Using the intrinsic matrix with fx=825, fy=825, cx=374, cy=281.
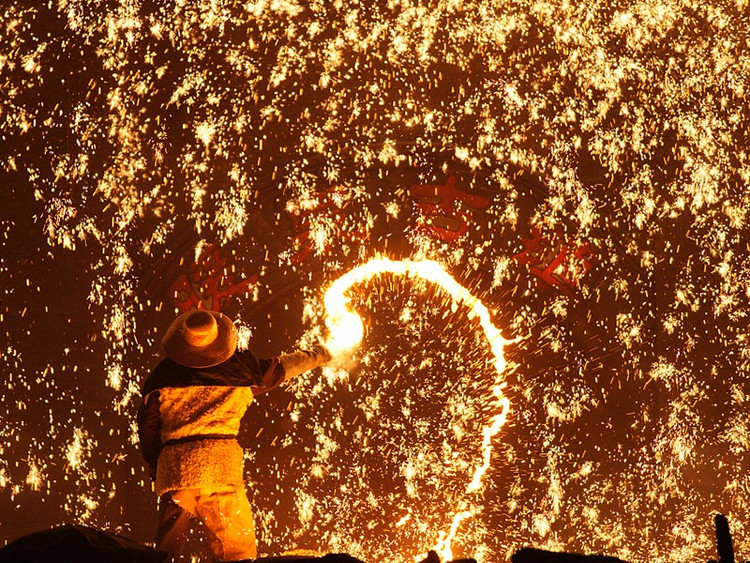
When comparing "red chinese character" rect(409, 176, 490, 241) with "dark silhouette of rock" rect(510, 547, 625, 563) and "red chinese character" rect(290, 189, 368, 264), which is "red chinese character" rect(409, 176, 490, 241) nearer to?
"red chinese character" rect(290, 189, 368, 264)

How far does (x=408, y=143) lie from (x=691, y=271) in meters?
1.52

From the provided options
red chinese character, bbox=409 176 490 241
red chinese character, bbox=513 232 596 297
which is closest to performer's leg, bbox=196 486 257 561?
red chinese character, bbox=409 176 490 241

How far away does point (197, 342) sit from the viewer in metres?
2.73

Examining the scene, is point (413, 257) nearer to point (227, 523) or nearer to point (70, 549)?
point (227, 523)

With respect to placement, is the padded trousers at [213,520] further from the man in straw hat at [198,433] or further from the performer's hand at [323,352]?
the performer's hand at [323,352]

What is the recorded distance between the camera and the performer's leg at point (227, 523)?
275 cm

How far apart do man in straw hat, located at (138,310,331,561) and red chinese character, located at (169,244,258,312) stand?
120cm

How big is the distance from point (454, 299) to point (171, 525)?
185 cm

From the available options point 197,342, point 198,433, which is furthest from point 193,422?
point 197,342

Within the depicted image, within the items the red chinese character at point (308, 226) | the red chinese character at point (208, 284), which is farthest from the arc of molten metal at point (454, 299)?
the red chinese character at point (208, 284)

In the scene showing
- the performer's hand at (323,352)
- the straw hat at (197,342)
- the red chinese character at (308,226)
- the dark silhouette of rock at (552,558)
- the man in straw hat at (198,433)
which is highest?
the red chinese character at (308,226)

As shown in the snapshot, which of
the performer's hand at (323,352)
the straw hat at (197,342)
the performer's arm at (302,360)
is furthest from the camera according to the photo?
the performer's hand at (323,352)

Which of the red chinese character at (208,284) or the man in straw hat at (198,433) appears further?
the red chinese character at (208,284)

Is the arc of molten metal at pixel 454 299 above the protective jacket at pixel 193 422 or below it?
above
